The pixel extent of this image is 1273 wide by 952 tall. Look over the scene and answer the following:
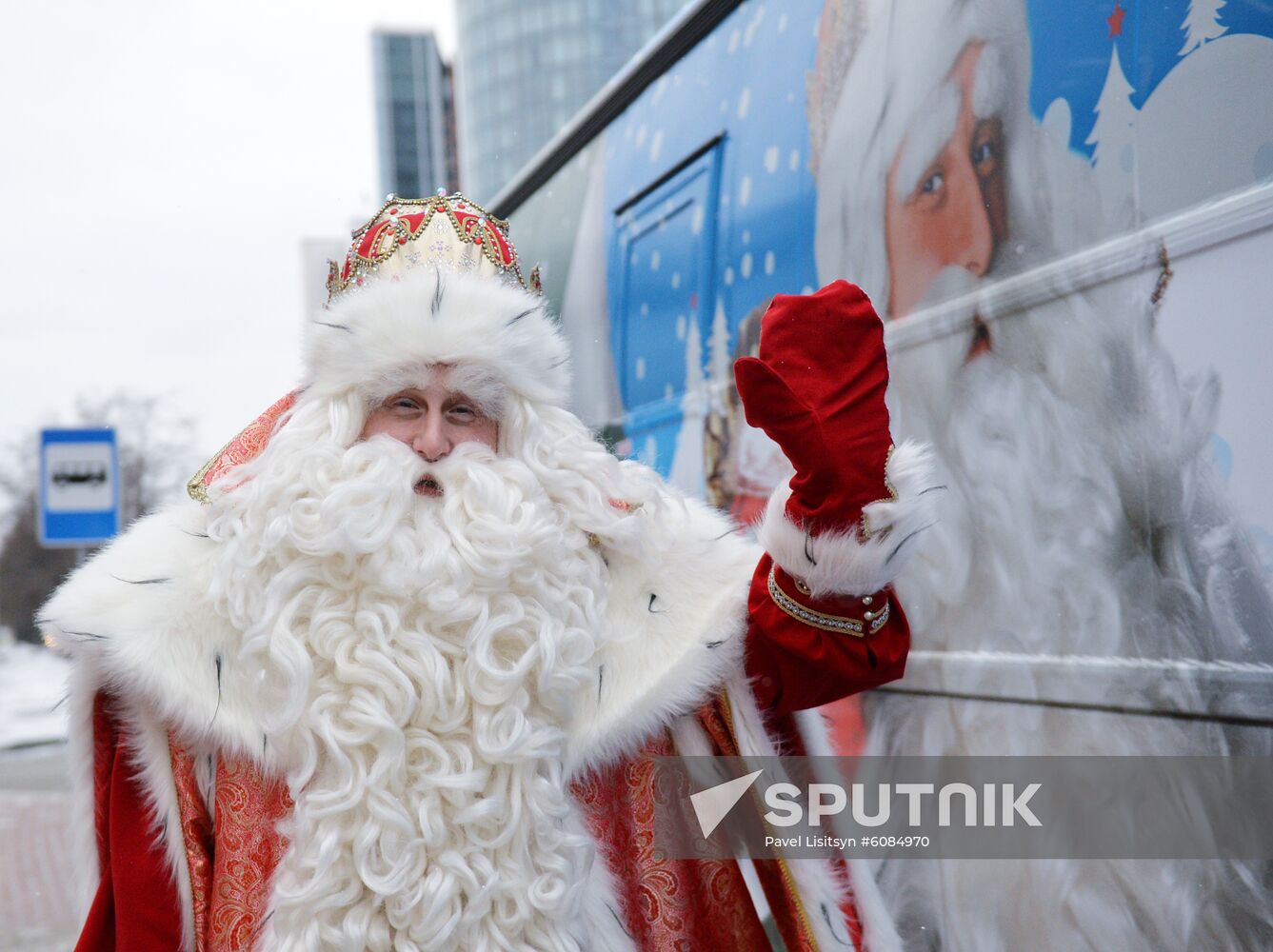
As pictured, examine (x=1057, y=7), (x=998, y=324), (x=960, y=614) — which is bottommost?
(x=960, y=614)

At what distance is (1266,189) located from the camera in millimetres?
1785

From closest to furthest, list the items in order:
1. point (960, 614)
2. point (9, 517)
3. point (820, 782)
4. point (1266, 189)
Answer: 1. point (1266, 189)
2. point (820, 782)
3. point (960, 614)
4. point (9, 517)

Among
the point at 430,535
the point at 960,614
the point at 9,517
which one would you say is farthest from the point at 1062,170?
the point at 9,517

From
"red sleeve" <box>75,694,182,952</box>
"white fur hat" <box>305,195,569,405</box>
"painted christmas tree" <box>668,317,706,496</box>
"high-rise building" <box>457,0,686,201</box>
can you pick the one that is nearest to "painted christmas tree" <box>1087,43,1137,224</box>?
"white fur hat" <box>305,195,569,405</box>

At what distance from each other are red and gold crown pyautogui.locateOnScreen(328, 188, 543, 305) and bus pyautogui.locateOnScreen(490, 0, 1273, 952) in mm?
964

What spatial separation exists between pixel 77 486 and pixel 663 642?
6.64m

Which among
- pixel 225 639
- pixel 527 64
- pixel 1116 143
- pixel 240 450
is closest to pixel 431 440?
pixel 240 450

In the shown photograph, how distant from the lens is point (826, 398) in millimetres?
2062

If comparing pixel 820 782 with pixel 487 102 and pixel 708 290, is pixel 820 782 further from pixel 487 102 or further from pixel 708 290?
pixel 487 102

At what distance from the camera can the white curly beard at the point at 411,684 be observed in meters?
1.96

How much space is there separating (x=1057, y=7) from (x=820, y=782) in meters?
→ 1.53

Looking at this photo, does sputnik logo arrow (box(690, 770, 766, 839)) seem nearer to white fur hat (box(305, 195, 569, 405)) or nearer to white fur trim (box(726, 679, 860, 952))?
white fur trim (box(726, 679, 860, 952))

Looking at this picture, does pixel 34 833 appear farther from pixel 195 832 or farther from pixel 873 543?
pixel 873 543

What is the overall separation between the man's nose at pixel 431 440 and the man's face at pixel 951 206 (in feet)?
3.81
